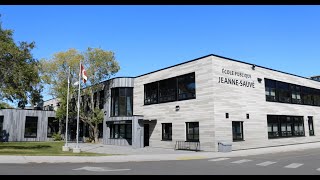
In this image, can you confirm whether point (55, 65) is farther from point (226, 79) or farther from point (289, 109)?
point (289, 109)

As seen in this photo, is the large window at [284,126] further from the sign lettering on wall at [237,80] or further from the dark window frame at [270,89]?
the sign lettering on wall at [237,80]

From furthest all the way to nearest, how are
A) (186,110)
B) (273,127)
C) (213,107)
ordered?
(273,127) → (186,110) → (213,107)

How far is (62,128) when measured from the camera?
45781 mm

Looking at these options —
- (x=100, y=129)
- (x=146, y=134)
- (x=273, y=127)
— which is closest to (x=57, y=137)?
(x=100, y=129)

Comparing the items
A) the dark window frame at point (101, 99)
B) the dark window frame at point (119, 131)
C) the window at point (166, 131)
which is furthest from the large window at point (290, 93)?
the dark window frame at point (101, 99)

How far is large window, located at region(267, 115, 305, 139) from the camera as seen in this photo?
1201 inches

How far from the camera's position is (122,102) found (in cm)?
3444

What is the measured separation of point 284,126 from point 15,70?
25903mm

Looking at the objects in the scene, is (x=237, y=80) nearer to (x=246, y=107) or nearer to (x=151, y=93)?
(x=246, y=107)

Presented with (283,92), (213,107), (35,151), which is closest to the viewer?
(35,151)

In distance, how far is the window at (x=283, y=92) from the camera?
108ft

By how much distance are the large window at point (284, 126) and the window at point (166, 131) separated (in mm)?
9541
